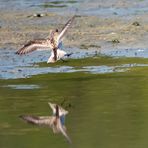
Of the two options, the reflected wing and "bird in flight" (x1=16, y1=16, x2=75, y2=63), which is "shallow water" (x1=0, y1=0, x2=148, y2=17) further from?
the reflected wing

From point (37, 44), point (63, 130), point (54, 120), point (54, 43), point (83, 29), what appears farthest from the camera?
point (83, 29)

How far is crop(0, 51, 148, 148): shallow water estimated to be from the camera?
8.30 metres

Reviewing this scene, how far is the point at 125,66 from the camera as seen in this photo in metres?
12.8

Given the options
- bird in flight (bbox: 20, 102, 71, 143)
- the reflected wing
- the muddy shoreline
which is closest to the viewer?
the reflected wing

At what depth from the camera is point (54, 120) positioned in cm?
916

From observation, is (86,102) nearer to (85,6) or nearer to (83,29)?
(83,29)

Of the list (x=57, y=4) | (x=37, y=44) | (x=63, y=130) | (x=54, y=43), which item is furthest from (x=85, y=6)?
(x=63, y=130)

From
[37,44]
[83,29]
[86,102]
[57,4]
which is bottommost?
[57,4]

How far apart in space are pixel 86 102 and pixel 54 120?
965 mm

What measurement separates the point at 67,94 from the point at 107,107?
1.00 m

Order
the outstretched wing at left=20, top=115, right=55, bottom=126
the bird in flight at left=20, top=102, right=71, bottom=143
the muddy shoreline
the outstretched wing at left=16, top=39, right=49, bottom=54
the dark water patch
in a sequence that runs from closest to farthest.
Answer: the bird in flight at left=20, top=102, right=71, bottom=143 < the outstretched wing at left=20, top=115, right=55, bottom=126 < the outstretched wing at left=16, top=39, right=49, bottom=54 < the muddy shoreline < the dark water patch

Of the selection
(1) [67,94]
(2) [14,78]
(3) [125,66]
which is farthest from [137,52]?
(1) [67,94]

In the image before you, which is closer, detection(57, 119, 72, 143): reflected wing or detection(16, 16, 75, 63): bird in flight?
detection(57, 119, 72, 143): reflected wing

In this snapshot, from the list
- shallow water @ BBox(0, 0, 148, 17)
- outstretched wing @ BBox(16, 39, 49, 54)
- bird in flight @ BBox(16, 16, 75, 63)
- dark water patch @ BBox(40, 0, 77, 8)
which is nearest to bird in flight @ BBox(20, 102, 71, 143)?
bird in flight @ BBox(16, 16, 75, 63)
